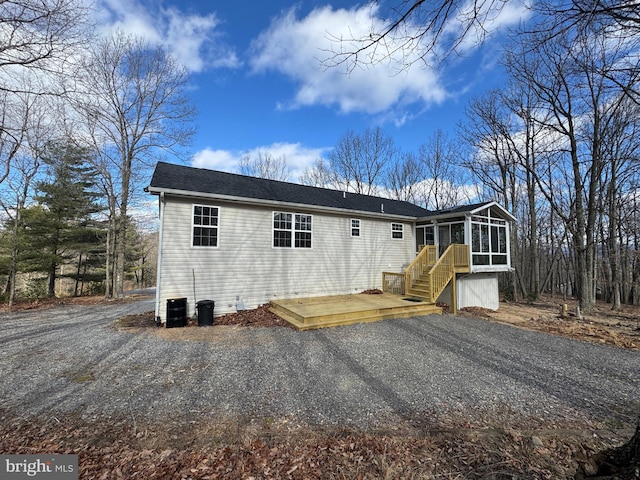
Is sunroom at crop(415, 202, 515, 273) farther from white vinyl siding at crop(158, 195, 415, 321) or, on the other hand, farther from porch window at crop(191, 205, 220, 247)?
porch window at crop(191, 205, 220, 247)

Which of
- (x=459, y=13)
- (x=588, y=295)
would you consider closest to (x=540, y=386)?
(x=459, y=13)

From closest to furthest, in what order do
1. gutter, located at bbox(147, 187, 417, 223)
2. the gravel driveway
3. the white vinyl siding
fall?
the gravel driveway, gutter, located at bbox(147, 187, 417, 223), the white vinyl siding

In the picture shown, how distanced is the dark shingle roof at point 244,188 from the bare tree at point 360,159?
1266cm

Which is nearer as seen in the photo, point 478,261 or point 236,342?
point 236,342

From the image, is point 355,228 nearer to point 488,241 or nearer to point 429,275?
point 429,275

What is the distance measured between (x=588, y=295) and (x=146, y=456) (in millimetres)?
18622

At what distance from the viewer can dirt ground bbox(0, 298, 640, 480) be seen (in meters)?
2.13

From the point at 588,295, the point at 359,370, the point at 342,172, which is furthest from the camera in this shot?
the point at 342,172

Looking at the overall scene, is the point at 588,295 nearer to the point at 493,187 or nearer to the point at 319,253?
the point at 493,187

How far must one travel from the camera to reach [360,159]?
2509cm

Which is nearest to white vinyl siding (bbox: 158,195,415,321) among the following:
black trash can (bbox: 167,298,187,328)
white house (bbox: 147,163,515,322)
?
white house (bbox: 147,163,515,322)

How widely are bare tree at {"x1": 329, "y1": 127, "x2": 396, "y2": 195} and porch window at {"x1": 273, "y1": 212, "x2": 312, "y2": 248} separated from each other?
641 inches

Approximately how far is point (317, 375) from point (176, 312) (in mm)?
4910

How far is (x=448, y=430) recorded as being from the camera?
9.07 ft
